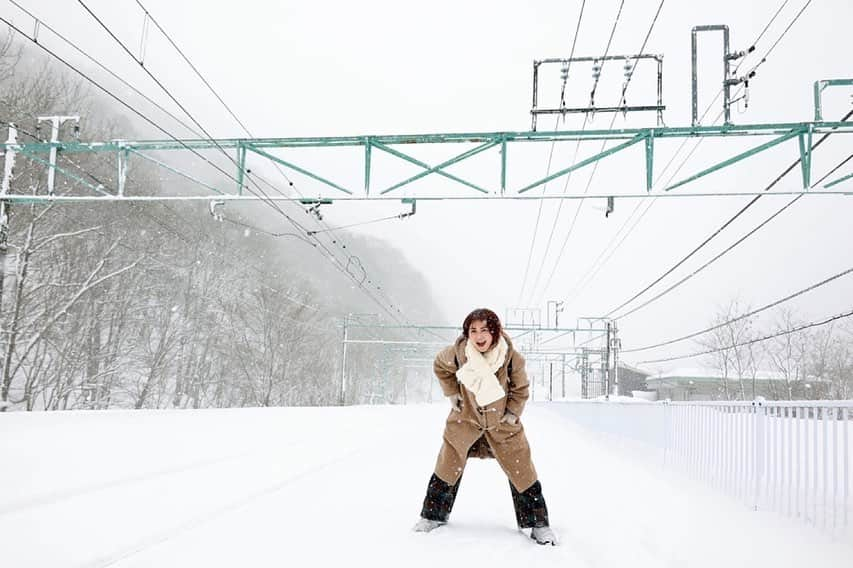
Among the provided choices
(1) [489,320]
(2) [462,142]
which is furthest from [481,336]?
(2) [462,142]

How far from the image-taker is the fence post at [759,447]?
5.20m

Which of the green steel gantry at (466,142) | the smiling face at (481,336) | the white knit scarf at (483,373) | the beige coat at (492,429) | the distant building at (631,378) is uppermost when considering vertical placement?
the green steel gantry at (466,142)

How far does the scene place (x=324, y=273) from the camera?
7294 centimetres

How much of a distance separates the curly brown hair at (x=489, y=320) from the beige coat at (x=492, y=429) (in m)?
0.12

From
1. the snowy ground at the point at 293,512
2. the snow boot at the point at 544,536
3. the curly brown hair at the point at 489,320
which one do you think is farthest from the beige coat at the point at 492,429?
the snowy ground at the point at 293,512

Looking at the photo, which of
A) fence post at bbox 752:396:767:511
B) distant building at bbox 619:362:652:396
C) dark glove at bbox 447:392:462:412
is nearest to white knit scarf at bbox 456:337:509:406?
dark glove at bbox 447:392:462:412

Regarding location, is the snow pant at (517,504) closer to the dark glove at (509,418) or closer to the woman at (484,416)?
the woman at (484,416)

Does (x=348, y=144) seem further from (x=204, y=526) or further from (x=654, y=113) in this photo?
(x=204, y=526)

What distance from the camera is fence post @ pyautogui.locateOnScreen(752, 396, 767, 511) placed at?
5195 millimetres

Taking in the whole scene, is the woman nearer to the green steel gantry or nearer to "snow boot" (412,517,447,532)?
"snow boot" (412,517,447,532)

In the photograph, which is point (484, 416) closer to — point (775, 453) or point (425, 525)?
point (425, 525)

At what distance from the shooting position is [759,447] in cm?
525

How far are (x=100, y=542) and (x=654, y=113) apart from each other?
34.7 ft

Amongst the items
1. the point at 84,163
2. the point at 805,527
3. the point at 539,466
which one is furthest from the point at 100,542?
the point at 84,163
